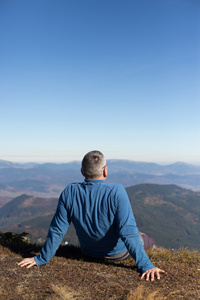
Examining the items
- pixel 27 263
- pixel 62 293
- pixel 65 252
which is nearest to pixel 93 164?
pixel 62 293

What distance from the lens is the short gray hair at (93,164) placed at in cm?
502

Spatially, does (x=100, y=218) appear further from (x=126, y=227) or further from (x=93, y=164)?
(x=93, y=164)

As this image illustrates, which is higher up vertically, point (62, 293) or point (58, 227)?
point (58, 227)

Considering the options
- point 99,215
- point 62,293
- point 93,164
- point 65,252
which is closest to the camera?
point 62,293

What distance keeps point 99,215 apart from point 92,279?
1448 mm

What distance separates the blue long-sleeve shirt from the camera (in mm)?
5055

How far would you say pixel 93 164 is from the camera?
506cm

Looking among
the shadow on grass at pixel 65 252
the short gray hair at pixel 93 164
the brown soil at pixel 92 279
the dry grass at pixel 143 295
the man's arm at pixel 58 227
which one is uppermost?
the short gray hair at pixel 93 164

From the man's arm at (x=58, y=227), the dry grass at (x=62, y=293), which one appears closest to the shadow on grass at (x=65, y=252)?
the man's arm at (x=58, y=227)

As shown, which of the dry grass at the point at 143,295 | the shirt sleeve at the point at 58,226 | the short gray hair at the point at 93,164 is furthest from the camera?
the shirt sleeve at the point at 58,226

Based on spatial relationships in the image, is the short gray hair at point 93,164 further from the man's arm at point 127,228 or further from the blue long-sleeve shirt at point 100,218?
the man's arm at point 127,228

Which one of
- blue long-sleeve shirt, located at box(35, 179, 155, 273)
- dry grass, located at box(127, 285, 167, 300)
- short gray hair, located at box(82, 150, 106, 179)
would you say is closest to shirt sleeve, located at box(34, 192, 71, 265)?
blue long-sleeve shirt, located at box(35, 179, 155, 273)

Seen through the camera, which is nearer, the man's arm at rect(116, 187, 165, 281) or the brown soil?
the brown soil

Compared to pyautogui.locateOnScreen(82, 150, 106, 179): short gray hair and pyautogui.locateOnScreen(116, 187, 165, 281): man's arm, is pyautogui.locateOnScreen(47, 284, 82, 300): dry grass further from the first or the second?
pyautogui.locateOnScreen(82, 150, 106, 179): short gray hair
